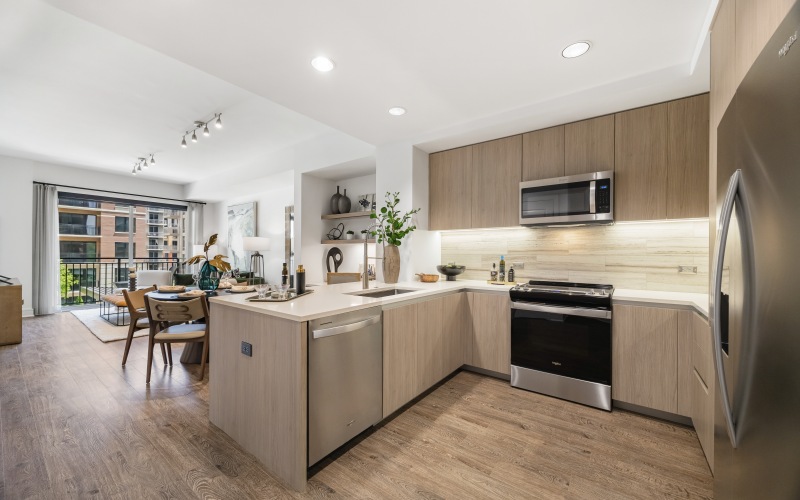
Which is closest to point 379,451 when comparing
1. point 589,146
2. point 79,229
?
point 589,146

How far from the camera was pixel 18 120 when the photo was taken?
4.08m

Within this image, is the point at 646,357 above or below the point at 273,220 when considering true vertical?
below

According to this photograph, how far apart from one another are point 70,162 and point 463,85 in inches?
289

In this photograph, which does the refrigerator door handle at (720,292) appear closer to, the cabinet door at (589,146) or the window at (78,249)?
the cabinet door at (589,146)

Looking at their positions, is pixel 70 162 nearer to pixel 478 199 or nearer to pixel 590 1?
pixel 478 199

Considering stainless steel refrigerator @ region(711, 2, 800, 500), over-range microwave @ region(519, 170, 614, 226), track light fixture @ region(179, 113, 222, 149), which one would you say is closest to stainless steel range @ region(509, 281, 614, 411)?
over-range microwave @ region(519, 170, 614, 226)

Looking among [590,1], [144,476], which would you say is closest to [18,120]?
[144,476]

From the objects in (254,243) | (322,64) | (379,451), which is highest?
(322,64)

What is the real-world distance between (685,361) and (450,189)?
2443 mm

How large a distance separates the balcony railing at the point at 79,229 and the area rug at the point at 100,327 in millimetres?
1619

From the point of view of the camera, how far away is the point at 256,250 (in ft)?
21.6

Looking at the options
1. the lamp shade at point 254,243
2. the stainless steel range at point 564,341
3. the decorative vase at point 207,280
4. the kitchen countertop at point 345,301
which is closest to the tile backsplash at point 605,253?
the kitchen countertop at point 345,301

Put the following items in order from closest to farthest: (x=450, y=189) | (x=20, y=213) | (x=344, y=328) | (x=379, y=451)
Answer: (x=344, y=328) → (x=379, y=451) → (x=450, y=189) → (x=20, y=213)

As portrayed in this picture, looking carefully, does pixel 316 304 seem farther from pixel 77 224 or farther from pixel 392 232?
pixel 77 224
